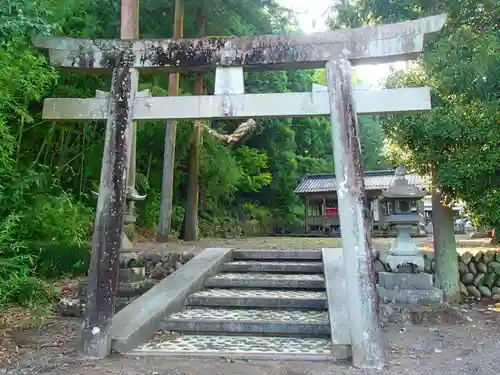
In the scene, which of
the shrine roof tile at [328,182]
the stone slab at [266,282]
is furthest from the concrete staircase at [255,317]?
the shrine roof tile at [328,182]

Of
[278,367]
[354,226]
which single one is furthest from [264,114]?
[278,367]

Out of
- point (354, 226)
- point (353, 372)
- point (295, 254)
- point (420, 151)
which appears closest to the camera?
point (353, 372)

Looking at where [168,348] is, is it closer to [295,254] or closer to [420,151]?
[295,254]

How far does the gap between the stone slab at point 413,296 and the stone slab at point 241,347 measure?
2228 mm

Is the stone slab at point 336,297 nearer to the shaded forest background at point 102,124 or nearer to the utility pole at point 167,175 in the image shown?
the shaded forest background at point 102,124

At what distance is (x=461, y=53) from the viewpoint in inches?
245

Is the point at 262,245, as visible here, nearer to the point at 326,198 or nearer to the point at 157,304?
the point at 157,304

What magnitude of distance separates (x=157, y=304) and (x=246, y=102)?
2.82 meters

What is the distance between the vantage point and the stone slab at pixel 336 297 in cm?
481

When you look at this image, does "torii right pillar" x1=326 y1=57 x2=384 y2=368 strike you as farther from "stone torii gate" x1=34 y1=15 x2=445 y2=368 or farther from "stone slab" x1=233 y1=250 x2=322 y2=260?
"stone slab" x1=233 y1=250 x2=322 y2=260

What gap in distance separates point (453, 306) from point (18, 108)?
708 cm

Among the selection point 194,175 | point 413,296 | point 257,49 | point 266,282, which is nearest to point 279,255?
point 266,282

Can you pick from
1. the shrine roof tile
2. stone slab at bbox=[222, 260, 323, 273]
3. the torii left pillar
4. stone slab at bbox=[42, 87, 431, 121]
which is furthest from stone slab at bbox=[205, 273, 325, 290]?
the shrine roof tile

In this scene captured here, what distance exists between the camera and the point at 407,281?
7.13 m
